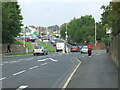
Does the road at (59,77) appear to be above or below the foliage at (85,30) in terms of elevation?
below

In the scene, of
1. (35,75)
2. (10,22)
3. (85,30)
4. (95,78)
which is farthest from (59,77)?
(85,30)

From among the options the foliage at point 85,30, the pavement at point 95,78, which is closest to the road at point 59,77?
the pavement at point 95,78

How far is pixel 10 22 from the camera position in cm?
5497

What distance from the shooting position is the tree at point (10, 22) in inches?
1998

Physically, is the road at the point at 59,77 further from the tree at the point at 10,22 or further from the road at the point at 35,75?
the tree at the point at 10,22

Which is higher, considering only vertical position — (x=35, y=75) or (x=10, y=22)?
(x=10, y=22)

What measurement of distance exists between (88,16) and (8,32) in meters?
74.1

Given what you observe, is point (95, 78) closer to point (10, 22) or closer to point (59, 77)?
point (59, 77)

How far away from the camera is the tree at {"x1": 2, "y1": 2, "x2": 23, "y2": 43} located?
50.8 metres

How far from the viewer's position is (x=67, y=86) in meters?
12.4

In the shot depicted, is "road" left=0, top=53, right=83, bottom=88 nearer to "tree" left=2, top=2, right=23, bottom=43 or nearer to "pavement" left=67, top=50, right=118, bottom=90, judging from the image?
"pavement" left=67, top=50, right=118, bottom=90

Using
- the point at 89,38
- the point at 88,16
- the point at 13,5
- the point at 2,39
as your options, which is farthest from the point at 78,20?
the point at 2,39

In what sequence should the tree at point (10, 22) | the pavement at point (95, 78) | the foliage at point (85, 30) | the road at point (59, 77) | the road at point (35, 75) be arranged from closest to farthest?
the pavement at point (95, 78) → the road at point (59, 77) → the road at point (35, 75) → the tree at point (10, 22) → the foliage at point (85, 30)

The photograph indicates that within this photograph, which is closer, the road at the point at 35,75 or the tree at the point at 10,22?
the road at the point at 35,75
